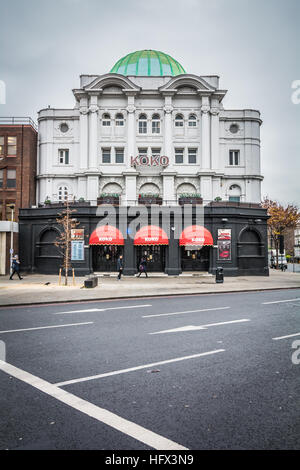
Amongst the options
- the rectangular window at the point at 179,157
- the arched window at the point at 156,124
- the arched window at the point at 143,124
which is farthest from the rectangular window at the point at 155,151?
the arched window at the point at 143,124

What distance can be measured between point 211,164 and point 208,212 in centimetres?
815

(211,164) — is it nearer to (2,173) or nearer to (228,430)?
(2,173)

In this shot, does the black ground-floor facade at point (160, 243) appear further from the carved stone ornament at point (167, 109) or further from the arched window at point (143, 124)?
the carved stone ornament at point (167, 109)

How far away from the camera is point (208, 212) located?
3162 cm

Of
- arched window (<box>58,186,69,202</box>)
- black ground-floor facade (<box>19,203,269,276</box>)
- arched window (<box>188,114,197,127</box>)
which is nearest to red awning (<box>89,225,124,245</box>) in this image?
black ground-floor facade (<box>19,203,269,276</box>)

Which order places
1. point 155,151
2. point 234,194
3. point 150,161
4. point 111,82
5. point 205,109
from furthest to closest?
1. point 234,194
2. point 155,151
3. point 205,109
4. point 111,82
5. point 150,161

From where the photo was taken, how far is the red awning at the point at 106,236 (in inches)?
1190

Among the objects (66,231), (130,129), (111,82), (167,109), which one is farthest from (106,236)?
(111,82)

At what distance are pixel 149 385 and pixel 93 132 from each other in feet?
115

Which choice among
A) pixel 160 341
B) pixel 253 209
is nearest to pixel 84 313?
pixel 160 341

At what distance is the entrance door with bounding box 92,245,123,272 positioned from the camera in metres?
32.1

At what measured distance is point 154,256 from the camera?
107ft

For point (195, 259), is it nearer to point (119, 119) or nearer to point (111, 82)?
point (119, 119)
